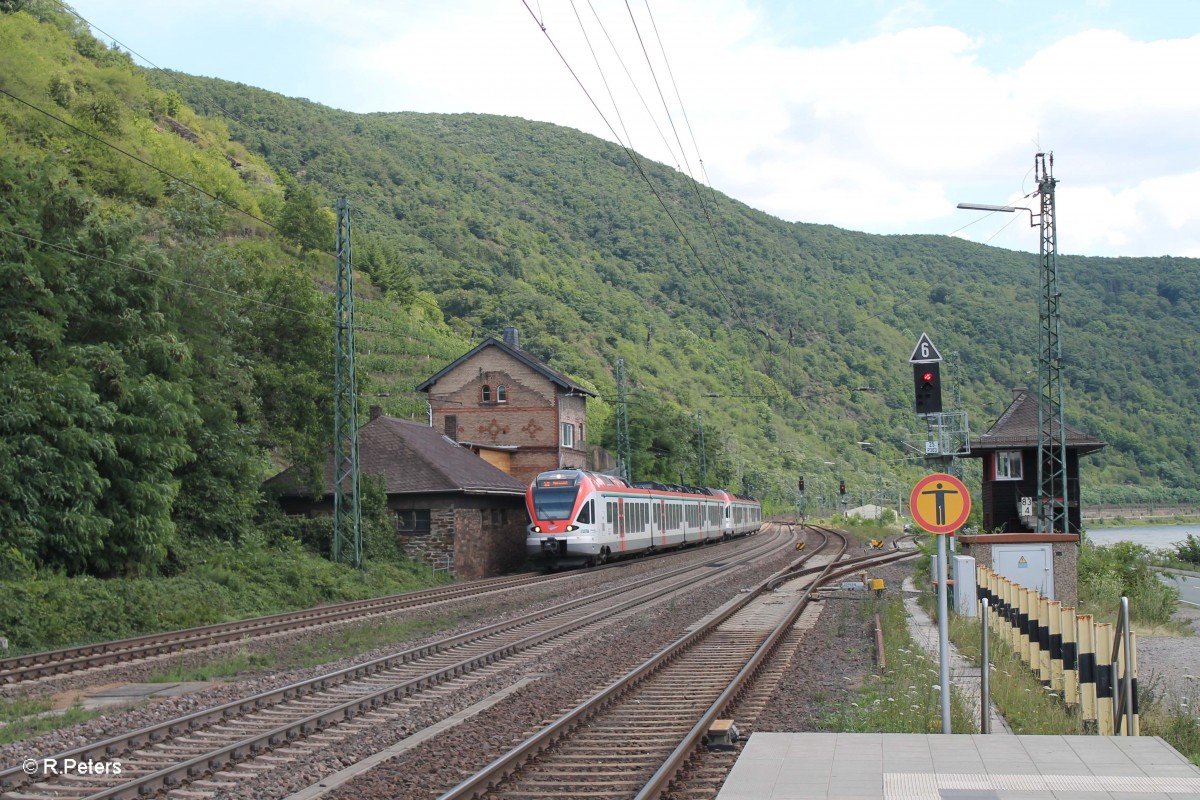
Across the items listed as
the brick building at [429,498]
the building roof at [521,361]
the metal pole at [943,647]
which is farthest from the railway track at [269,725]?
the building roof at [521,361]

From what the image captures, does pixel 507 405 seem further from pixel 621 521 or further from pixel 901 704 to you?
pixel 901 704

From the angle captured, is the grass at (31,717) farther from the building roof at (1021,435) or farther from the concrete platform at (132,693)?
the building roof at (1021,435)

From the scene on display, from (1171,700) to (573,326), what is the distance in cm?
9651

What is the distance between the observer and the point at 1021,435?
127ft

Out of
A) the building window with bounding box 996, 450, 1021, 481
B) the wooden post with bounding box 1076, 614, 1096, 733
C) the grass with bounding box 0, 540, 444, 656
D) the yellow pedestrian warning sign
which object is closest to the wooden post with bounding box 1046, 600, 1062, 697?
the wooden post with bounding box 1076, 614, 1096, 733

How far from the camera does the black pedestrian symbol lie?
10203mm

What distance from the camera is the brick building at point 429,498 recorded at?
1280 inches

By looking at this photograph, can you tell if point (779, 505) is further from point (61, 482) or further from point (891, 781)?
point (891, 781)

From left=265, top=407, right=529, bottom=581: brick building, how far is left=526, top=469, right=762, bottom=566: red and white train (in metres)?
1.50

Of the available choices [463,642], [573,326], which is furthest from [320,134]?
[463,642]

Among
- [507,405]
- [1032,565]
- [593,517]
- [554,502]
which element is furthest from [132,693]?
[507,405]

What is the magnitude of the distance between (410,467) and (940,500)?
992 inches

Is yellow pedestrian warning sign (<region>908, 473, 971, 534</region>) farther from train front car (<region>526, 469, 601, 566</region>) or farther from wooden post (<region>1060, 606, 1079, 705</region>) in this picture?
train front car (<region>526, 469, 601, 566</region>)

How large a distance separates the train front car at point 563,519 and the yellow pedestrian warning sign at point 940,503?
24871mm
